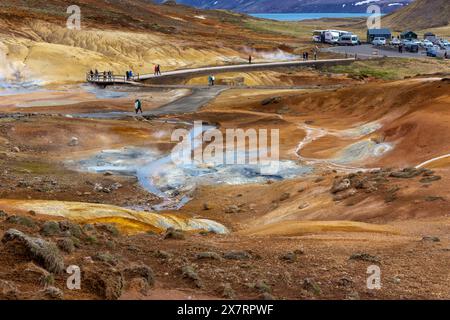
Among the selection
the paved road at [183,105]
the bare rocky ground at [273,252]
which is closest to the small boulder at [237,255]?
the bare rocky ground at [273,252]

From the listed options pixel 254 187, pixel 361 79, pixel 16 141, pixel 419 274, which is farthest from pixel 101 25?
pixel 419 274

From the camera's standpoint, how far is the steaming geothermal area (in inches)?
497

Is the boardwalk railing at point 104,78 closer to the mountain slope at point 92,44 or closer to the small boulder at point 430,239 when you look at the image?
the mountain slope at point 92,44

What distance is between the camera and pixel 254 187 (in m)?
32.6

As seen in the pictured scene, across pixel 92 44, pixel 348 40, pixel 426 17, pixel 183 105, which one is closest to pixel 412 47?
pixel 348 40

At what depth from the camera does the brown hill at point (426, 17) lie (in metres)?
183

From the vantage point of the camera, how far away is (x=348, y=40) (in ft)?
404

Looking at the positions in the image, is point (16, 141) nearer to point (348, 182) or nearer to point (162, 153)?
point (162, 153)

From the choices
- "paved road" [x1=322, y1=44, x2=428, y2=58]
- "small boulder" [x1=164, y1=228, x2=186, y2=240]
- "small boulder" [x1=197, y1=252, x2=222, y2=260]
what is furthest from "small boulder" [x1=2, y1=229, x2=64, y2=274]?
"paved road" [x1=322, y1=44, x2=428, y2=58]

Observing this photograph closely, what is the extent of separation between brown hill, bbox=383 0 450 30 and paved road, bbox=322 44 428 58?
71.0 metres

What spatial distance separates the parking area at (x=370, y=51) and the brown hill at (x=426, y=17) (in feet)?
233

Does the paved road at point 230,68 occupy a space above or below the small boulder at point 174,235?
above

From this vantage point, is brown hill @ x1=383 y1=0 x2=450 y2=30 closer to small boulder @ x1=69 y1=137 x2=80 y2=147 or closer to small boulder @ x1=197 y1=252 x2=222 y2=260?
small boulder @ x1=69 y1=137 x2=80 y2=147
